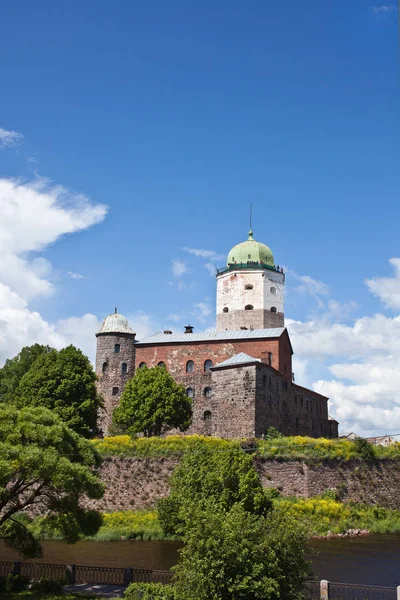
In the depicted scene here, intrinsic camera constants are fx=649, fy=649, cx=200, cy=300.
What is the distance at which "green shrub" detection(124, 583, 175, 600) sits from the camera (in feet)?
66.9

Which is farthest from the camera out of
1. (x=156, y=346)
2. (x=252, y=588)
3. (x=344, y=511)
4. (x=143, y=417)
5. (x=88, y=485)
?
(x=156, y=346)

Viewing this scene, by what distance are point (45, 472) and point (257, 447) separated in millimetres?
26663

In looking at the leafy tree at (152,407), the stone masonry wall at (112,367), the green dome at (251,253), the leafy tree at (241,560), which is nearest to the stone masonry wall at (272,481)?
the leafy tree at (152,407)

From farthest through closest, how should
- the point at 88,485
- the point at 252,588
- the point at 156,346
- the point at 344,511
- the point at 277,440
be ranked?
the point at 156,346, the point at 277,440, the point at 344,511, the point at 88,485, the point at 252,588

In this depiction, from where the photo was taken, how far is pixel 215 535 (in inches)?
739

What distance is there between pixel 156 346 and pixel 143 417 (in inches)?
527

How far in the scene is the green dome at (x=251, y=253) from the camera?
274 feet

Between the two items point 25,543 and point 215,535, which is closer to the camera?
point 215,535

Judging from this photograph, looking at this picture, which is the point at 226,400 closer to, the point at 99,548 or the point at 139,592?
the point at 99,548

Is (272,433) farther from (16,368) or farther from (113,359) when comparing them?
(16,368)

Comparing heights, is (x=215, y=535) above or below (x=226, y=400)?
below

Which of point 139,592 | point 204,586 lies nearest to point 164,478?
point 139,592

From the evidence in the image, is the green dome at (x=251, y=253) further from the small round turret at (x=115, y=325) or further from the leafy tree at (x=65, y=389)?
the leafy tree at (x=65, y=389)

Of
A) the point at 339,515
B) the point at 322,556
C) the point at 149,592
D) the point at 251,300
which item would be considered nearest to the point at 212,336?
the point at 251,300
